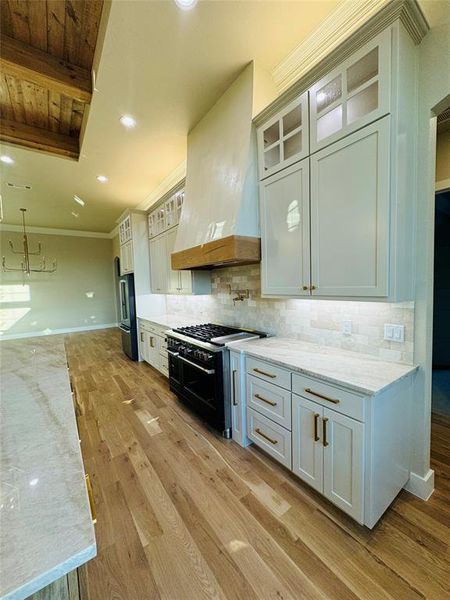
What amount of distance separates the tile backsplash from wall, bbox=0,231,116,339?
6126mm

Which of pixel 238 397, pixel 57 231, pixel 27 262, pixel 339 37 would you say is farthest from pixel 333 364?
pixel 57 231

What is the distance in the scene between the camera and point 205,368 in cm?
241

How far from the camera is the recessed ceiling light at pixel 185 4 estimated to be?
5.16ft

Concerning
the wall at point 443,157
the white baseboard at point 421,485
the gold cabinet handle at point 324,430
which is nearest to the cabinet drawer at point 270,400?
the gold cabinet handle at point 324,430

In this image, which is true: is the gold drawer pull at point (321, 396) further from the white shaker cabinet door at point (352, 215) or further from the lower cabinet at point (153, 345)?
the lower cabinet at point (153, 345)

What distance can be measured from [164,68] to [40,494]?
2808 millimetres

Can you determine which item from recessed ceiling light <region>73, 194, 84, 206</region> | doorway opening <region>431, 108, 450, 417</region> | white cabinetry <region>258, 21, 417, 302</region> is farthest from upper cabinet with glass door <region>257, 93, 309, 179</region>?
recessed ceiling light <region>73, 194, 84, 206</region>

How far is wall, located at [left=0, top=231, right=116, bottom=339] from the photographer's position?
7109 millimetres

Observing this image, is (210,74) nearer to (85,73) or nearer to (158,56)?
(158,56)

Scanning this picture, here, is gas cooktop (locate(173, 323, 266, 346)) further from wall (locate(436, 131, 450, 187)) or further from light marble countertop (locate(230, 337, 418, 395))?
wall (locate(436, 131, 450, 187))

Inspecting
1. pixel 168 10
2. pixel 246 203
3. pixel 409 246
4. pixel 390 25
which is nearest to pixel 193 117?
pixel 168 10

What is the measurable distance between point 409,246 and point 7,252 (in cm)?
916

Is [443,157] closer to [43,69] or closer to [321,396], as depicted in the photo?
[321,396]

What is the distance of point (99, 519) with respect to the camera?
5.41ft
